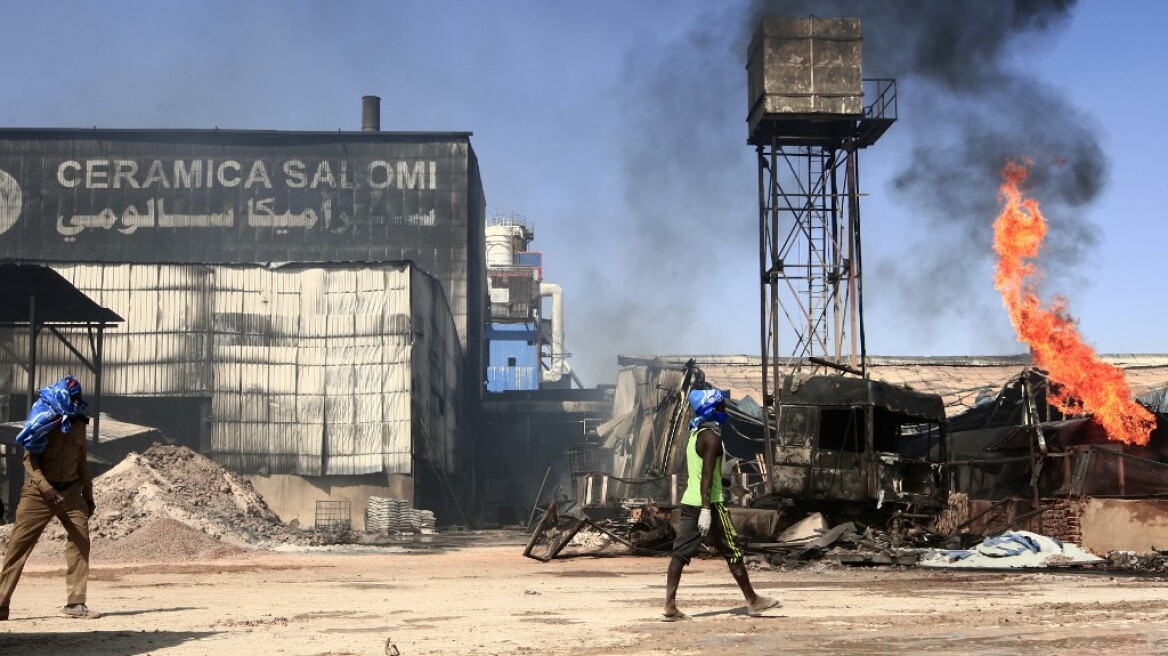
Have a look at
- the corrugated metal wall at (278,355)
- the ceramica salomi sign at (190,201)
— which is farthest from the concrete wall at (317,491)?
the ceramica salomi sign at (190,201)

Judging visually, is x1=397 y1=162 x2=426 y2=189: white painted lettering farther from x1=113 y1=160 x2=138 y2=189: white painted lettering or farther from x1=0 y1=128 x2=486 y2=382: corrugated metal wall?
x1=113 y1=160 x2=138 y2=189: white painted lettering

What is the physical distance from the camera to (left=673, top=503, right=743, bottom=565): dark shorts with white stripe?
9602 millimetres

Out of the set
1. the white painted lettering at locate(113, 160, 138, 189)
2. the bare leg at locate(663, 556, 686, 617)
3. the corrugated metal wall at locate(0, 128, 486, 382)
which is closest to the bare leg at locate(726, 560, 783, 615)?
the bare leg at locate(663, 556, 686, 617)

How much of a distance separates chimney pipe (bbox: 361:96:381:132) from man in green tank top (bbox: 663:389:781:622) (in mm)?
47923

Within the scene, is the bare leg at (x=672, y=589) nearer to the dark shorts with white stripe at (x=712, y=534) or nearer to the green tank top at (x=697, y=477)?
the dark shorts with white stripe at (x=712, y=534)

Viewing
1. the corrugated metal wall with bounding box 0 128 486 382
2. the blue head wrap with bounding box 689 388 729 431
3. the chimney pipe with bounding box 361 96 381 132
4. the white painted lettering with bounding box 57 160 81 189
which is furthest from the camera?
the chimney pipe with bounding box 361 96 381 132

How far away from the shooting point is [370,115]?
5597cm

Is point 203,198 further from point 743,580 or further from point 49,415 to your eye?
point 743,580

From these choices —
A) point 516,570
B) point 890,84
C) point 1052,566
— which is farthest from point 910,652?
point 890,84

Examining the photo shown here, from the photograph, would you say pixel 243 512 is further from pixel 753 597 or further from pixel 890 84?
pixel 753 597

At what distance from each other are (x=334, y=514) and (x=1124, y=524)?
25.8m

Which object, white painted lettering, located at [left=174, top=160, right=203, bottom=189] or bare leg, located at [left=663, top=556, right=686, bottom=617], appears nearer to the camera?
bare leg, located at [left=663, top=556, right=686, bottom=617]

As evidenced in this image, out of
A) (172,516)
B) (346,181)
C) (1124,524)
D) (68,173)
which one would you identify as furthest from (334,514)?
(1124,524)

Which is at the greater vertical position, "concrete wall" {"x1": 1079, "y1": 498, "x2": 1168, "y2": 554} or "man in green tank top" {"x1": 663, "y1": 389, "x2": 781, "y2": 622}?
"man in green tank top" {"x1": 663, "y1": 389, "x2": 781, "y2": 622}
